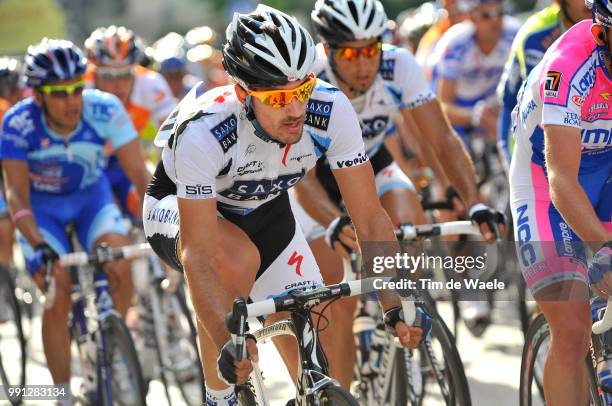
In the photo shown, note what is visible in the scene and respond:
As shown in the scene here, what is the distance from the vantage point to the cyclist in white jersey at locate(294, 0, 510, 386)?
19.7 feet

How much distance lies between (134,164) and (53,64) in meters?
0.74

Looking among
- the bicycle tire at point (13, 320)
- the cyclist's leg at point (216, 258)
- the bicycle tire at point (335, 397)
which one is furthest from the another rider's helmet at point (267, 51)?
the bicycle tire at point (13, 320)

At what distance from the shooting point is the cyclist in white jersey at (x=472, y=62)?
988cm

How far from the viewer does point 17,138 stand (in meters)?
7.00

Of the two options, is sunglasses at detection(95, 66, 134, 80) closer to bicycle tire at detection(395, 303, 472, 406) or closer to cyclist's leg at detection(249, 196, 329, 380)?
cyclist's leg at detection(249, 196, 329, 380)

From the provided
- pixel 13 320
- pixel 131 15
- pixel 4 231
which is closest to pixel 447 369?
pixel 13 320

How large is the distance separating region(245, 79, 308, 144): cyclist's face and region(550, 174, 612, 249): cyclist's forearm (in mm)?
968

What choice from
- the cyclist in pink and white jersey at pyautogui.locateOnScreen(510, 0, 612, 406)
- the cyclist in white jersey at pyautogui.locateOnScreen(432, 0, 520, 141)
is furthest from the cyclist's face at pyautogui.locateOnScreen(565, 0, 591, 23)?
the cyclist in white jersey at pyautogui.locateOnScreen(432, 0, 520, 141)

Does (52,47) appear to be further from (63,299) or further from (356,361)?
(356,361)

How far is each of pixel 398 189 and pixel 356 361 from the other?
915mm

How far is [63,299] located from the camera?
6.82 metres

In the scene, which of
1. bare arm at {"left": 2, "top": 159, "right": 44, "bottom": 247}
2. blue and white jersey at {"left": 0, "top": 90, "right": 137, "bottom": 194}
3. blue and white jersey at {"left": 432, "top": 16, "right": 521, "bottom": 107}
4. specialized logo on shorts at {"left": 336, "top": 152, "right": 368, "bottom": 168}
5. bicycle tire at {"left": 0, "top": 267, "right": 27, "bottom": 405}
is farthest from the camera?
blue and white jersey at {"left": 432, "top": 16, "right": 521, "bottom": 107}

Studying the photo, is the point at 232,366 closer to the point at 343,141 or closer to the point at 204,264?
the point at 204,264

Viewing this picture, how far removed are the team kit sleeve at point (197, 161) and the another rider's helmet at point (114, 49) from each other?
476cm
